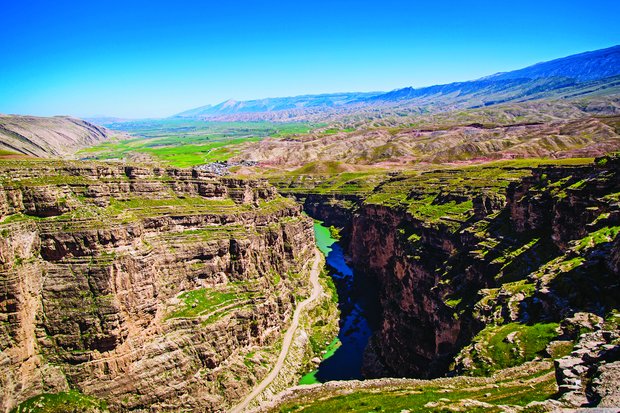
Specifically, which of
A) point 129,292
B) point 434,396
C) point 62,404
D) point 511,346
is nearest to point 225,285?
point 129,292

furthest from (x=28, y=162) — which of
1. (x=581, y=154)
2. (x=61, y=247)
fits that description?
(x=581, y=154)

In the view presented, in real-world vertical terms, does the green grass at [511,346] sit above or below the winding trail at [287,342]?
above

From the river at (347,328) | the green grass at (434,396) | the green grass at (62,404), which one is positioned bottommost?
the river at (347,328)

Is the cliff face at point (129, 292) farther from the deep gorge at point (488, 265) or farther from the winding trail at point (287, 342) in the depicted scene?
the deep gorge at point (488, 265)

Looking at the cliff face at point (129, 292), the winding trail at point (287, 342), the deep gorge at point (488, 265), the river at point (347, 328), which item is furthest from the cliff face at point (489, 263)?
the cliff face at point (129, 292)

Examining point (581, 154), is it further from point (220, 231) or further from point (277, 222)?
point (220, 231)

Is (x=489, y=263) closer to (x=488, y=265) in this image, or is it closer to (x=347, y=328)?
(x=488, y=265)
